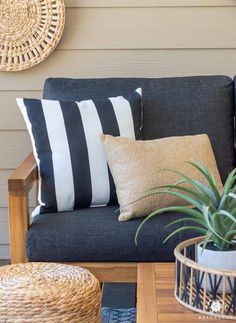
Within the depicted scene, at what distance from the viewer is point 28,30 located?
293 cm

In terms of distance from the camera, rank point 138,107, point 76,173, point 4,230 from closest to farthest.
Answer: point 76,173, point 138,107, point 4,230

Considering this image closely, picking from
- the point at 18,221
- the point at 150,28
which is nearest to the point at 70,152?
the point at 18,221

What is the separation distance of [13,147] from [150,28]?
0.87 m

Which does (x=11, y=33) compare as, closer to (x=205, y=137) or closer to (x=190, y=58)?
(x=190, y=58)

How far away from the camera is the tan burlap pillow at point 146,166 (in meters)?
2.30

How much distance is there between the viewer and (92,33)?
2.98 metres

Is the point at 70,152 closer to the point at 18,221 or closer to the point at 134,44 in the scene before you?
the point at 18,221

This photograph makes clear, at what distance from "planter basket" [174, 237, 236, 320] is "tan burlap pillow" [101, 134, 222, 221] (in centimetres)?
59

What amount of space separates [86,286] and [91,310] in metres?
0.08

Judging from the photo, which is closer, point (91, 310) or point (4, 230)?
point (91, 310)

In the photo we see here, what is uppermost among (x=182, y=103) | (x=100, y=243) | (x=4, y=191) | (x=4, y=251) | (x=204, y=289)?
(x=182, y=103)

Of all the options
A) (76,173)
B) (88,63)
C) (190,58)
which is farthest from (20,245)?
(190,58)

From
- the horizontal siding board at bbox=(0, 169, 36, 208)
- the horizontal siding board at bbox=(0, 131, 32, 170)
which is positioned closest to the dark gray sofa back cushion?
the horizontal siding board at bbox=(0, 131, 32, 170)

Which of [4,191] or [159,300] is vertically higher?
[159,300]
